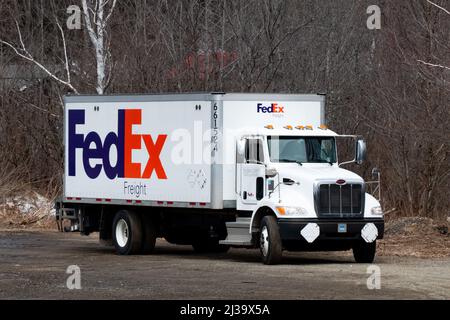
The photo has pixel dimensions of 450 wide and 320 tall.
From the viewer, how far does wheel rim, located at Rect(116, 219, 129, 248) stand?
25562 millimetres

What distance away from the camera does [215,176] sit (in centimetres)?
2330

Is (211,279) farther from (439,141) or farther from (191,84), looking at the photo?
(191,84)

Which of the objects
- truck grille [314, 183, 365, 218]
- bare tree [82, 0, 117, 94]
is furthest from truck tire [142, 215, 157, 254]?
bare tree [82, 0, 117, 94]

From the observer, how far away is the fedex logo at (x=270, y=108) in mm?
23719

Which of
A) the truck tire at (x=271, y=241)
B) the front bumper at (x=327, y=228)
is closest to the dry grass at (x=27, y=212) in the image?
the truck tire at (x=271, y=241)

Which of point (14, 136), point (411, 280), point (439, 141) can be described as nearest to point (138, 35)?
point (14, 136)

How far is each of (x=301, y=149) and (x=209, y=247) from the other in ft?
13.8

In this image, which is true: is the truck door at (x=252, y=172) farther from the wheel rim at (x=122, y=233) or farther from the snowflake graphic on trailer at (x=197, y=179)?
the wheel rim at (x=122, y=233)

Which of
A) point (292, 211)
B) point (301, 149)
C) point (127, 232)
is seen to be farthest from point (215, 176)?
point (127, 232)

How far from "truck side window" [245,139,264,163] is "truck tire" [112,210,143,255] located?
3159 millimetres

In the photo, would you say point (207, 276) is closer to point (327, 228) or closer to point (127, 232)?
point (327, 228)

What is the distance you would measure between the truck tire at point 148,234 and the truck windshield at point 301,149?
346 centimetres

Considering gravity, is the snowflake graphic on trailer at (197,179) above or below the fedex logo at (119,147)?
below

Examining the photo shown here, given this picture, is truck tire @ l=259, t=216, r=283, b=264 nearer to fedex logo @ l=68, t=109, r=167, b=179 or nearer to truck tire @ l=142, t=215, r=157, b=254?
fedex logo @ l=68, t=109, r=167, b=179
